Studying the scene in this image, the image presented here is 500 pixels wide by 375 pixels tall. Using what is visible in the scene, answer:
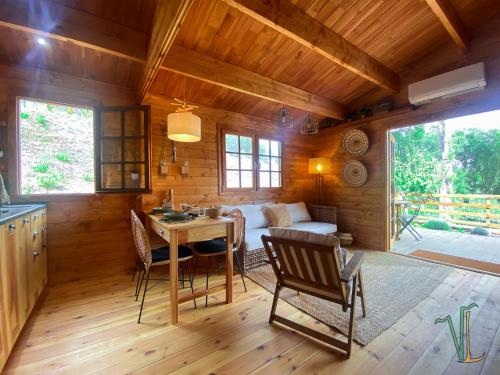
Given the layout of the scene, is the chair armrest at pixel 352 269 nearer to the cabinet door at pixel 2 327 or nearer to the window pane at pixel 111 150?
the cabinet door at pixel 2 327

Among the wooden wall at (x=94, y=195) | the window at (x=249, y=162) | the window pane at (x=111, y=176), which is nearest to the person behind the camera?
the wooden wall at (x=94, y=195)

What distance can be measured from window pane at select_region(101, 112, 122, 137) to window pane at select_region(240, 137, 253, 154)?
1894 millimetres

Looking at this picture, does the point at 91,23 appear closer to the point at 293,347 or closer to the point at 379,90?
the point at 293,347

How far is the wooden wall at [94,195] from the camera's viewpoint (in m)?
2.52

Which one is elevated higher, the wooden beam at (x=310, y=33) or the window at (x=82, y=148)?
the wooden beam at (x=310, y=33)

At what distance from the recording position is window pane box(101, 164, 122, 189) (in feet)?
9.49

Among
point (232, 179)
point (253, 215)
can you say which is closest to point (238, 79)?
point (232, 179)

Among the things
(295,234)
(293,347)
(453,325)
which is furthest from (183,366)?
(453,325)

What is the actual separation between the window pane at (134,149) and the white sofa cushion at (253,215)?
141 cm

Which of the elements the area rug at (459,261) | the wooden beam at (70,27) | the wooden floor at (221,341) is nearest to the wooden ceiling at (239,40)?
the wooden beam at (70,27)

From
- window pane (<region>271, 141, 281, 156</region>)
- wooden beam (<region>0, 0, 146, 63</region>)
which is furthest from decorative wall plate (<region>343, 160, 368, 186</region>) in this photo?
wooden beam (<region>0, 0, 146, 63</region>)

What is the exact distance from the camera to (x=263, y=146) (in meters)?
4.29

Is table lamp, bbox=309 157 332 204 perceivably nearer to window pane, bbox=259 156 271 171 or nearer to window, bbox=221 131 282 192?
window, bbox=221 131 282 192

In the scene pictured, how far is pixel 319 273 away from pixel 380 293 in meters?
1.21
